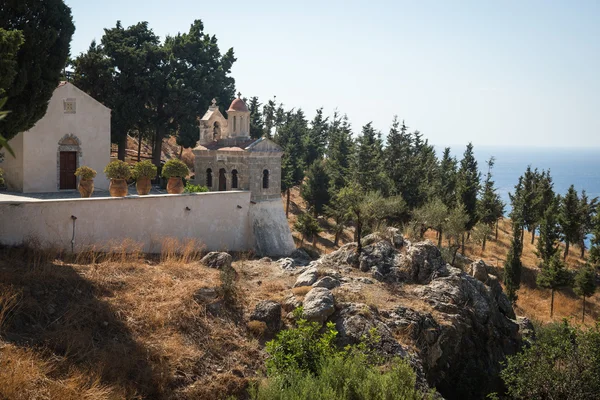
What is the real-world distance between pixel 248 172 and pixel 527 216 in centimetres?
3287

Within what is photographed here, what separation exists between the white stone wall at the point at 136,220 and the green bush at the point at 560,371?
48.1ft

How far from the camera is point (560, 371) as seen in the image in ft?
46.9

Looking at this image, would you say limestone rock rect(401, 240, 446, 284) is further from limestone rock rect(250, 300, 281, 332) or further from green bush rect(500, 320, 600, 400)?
limestone rock rect(250, 300, 281, 332)

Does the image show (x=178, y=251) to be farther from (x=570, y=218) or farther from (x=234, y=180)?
(x=570, y=218)

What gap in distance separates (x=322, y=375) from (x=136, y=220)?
43.1ft

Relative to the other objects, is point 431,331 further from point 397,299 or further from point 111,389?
point 111,389

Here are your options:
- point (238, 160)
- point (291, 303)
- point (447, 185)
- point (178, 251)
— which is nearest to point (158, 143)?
point (238, 160)

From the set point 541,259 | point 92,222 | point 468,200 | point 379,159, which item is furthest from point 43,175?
point 541,259

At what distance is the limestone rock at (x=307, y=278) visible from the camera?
19.5 m

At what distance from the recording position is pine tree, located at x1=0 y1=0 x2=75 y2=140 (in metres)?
20.2

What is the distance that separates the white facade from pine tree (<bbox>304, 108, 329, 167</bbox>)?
22.8m

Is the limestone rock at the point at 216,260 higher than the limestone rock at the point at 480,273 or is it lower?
higher

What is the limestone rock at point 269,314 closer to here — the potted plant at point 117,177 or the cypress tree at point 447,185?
the potted plant at point 117,177

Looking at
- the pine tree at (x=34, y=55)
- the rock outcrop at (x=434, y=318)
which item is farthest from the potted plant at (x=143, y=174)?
the rock outcrop at (x=434, y=318)
